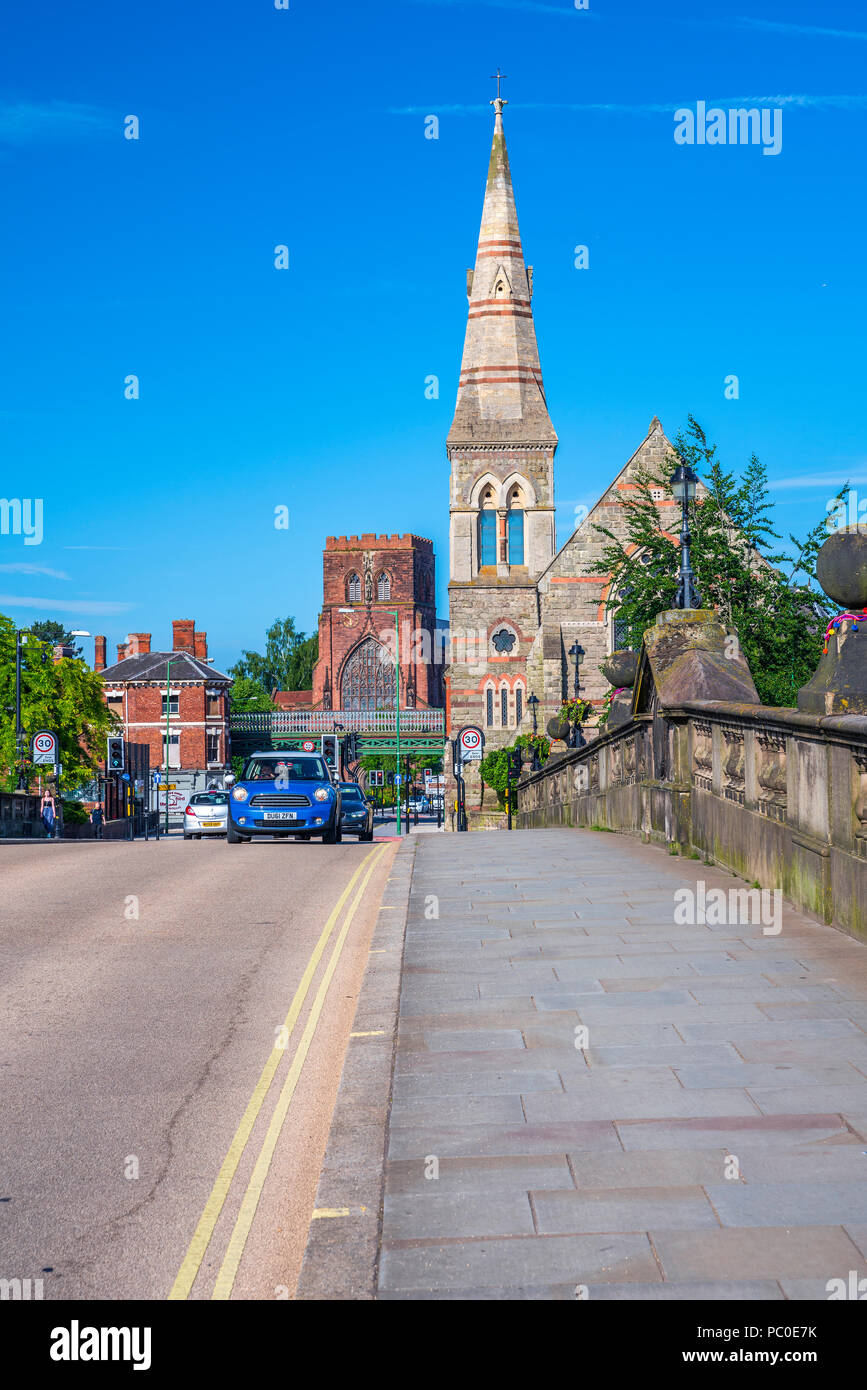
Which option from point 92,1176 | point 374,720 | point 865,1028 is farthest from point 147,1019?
point 374,720

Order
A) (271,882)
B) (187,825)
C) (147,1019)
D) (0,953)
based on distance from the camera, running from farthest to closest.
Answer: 1. (187,825)
2. (271,882)
3. (0,953)
4. (147,1019)

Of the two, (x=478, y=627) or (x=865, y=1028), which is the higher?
(x=478, y=627)

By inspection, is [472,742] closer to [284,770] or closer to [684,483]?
[284,770]

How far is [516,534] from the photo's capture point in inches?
2297

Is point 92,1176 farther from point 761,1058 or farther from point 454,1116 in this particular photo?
point 761,1058

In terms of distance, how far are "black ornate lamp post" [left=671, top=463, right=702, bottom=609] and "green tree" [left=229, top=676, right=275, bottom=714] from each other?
326 ft

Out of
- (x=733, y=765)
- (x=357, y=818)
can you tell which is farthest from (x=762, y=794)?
(x=357, y=818)

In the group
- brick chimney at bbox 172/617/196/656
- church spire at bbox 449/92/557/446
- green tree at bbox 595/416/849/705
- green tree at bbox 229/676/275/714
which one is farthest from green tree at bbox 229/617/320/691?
green tree at bbox 595/416/849/705

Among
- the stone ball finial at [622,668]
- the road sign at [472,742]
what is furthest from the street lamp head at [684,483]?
the road sign at [472,742]

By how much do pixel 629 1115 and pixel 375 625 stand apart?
10873cm

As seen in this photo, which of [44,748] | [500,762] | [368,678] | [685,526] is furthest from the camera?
[368,678]

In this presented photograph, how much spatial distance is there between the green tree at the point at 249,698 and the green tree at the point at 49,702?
6035cm

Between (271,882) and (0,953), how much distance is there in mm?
4889
